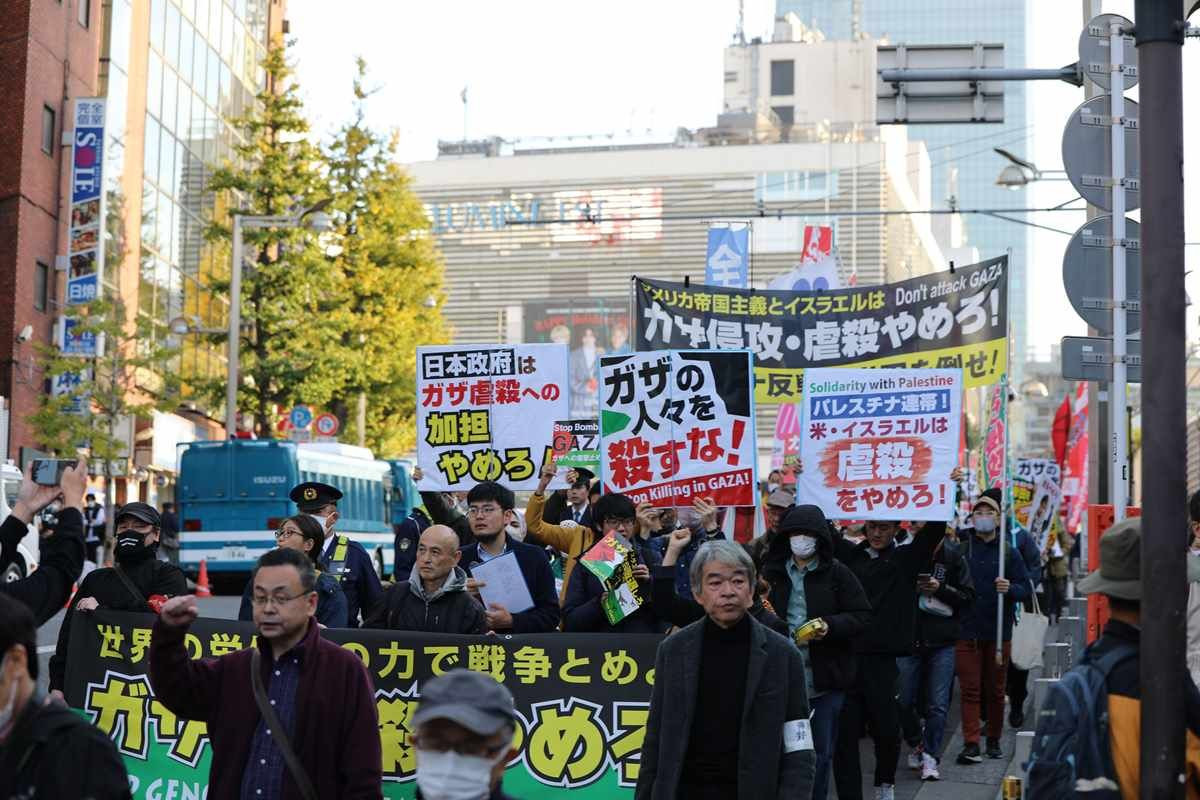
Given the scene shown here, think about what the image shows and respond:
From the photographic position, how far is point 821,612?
913cm

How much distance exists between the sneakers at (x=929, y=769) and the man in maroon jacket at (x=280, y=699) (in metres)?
6.70

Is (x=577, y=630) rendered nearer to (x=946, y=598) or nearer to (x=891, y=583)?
(x=891, y=583)

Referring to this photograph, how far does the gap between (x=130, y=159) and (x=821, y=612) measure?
123 ft

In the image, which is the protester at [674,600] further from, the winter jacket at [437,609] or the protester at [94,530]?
the protester at [94,530]

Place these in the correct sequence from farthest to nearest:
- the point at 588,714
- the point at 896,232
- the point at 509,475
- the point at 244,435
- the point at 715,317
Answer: the point at 896,232, the point at 244,435, the point at 715,317, the point at 509,475, the point at 588,714

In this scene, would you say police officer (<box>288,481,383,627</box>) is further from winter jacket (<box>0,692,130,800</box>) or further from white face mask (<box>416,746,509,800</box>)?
white face mask (<box>416,746,509,800</box>)

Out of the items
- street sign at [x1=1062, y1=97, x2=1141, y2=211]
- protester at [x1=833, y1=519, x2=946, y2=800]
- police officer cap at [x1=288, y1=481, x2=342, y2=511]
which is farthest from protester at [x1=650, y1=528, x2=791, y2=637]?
street sign at [x1=1062, y1=97, x2=1141, y2=211]

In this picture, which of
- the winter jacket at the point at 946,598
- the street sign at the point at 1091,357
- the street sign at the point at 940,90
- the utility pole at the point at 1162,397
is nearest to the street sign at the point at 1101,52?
the street sign at the point at 1091,357

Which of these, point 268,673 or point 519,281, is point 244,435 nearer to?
point 268,673

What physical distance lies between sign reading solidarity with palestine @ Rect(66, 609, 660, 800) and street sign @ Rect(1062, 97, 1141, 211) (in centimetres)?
340

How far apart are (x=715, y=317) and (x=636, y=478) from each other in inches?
211

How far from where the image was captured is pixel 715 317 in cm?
1555

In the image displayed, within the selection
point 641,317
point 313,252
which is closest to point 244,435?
point 313,252

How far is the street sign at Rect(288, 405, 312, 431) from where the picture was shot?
3956 cm
